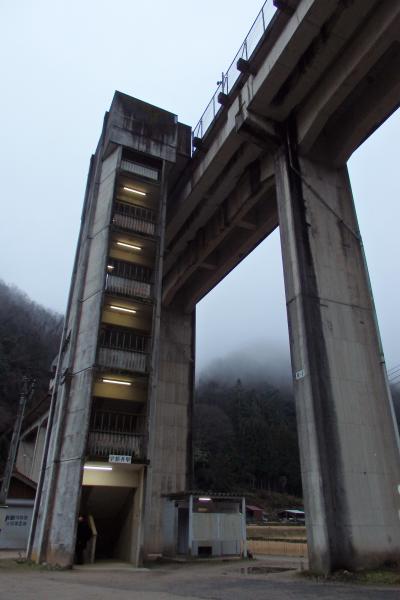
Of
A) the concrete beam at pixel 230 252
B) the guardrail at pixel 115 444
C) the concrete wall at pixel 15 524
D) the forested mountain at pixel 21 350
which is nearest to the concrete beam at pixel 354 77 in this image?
the concrete beam at pixel 230 252

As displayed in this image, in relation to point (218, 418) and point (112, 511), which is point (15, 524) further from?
point (218, 418)

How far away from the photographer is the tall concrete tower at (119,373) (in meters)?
20.8

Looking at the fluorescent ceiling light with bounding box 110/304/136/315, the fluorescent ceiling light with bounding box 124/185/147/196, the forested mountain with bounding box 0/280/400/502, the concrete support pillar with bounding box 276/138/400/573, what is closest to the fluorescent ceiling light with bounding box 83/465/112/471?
the fluorescent ceiling light with bounding box 110/304/136/315

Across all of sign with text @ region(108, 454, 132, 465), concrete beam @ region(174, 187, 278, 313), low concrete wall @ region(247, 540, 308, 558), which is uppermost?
concrete beam @ region(174, 187, 278, 313)

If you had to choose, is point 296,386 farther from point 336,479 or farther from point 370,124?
point 370,124

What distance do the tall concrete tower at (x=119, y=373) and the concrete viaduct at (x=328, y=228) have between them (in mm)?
5921

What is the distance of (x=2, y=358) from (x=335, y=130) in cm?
7491

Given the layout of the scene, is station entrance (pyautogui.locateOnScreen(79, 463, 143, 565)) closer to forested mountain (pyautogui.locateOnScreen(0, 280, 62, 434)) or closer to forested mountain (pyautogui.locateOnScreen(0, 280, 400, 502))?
forested mountain (pyautogui.locateOnScreen(0, 280, 62, 434))

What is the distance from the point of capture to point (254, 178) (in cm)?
2544

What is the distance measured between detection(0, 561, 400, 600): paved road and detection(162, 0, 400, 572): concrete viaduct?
8.39 ft

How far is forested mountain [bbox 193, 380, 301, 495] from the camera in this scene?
9556 cm

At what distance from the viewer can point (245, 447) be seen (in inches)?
4259

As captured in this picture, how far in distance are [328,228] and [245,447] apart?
315 feet

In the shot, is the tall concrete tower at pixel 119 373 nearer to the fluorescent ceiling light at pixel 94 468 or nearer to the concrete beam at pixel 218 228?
the fluorescent ceiling light at pixel 94 468
